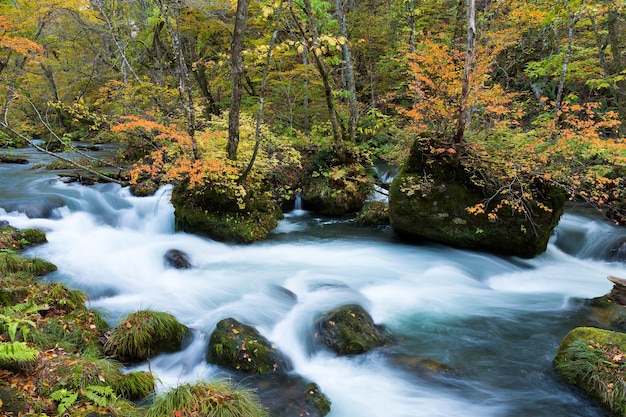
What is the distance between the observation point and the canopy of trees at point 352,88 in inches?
316

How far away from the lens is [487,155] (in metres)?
8.30

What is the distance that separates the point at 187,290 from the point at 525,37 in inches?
697

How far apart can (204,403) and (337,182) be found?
8920 millimetres

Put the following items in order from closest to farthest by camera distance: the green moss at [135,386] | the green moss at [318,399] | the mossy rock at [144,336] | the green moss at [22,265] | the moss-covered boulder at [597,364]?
the green moss at [135,386]
the moss-covered boulder at [597,364]
the green moss at [318,399]
the mossy rock at [144,336]
the green moss at [22,265]

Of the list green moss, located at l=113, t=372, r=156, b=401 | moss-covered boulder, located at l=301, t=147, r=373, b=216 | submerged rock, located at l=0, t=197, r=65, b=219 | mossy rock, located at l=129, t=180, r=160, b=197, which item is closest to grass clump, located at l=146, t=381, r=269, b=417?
green moss, located at l=113, t=372, r=156, b=401

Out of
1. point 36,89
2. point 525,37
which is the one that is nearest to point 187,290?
point 525,37

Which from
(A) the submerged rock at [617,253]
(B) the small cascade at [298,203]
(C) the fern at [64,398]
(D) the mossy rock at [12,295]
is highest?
(A) the submerged rock at [617,253]

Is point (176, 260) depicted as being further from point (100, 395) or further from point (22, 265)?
point (100, 395)

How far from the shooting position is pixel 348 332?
18.0ft

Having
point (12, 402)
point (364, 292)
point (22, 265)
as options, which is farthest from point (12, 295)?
point (364, 292)

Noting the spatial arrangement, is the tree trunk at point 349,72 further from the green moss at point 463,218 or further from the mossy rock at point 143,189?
the mossy rock at point 143,189

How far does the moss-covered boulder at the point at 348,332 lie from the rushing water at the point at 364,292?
0.15 meters

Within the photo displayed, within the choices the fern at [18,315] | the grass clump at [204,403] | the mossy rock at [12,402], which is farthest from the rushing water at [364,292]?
the mossy rock at [12,402]

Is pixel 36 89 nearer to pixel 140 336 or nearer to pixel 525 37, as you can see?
pixel 140 336
